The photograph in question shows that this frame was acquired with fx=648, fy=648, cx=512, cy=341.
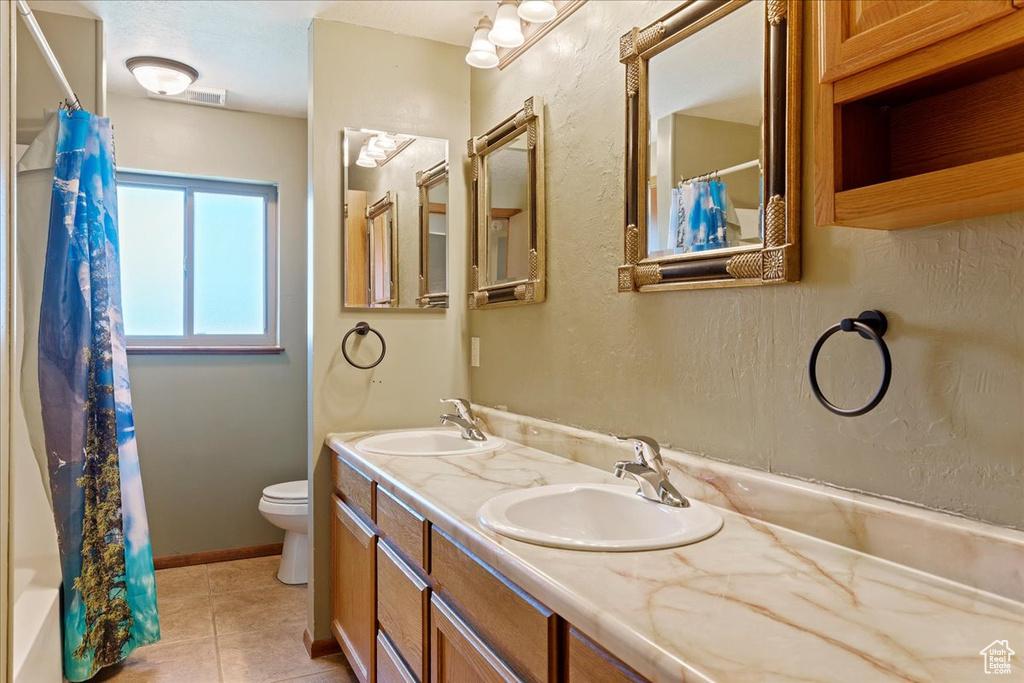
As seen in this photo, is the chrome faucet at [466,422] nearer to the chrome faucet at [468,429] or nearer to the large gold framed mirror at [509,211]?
the chrome faucet at [468,429]

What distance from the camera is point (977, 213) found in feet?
3.00

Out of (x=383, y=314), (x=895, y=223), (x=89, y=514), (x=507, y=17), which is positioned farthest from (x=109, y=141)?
(x=895, y=223)

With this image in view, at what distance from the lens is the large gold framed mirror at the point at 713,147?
1.23m

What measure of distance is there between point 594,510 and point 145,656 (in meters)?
1.95

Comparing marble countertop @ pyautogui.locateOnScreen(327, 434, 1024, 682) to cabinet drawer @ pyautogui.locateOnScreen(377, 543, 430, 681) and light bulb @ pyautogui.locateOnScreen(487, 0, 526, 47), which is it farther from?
light bulb @ pyautogui.locateOnScreen(487, 0, 526, 47)

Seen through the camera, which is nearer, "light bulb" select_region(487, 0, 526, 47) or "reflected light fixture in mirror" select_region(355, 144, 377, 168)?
"light bulb" select_region(487, 0, 526, 47)

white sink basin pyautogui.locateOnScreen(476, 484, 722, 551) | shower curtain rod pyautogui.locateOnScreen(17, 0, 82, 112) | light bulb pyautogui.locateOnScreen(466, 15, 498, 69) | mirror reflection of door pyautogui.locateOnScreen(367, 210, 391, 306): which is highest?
light bulb pyautogui.locateOnScreen(466, 15, 498, 69)

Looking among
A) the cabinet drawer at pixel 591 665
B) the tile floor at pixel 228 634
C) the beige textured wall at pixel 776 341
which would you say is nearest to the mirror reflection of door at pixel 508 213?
the beige textured wall at pixel 776 341

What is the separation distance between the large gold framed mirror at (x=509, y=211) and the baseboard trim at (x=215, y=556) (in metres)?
1.92

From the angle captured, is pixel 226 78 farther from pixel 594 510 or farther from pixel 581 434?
pixel 594 510

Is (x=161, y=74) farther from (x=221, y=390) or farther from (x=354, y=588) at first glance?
(x=354, y=588)

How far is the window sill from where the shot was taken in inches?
126

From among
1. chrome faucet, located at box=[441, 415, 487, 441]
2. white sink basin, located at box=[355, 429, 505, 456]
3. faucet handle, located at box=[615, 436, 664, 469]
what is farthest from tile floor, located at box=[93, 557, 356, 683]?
faucet handle, located at box=[615, 436, 664, 469]

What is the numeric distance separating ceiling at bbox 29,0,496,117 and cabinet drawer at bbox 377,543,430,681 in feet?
6.01
